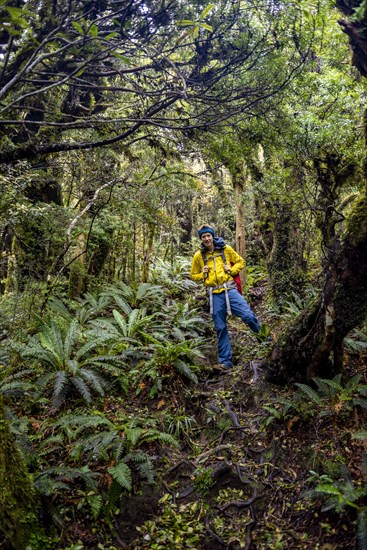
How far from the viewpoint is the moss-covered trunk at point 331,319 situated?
4.19 m

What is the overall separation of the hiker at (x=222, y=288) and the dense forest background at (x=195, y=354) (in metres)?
0.51

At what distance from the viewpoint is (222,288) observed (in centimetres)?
682

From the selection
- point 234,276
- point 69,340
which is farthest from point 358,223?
point 69,340

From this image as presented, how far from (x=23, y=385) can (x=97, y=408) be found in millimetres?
1105

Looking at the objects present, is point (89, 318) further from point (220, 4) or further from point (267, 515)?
point (220, 4)

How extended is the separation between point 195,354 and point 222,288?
4.30ft

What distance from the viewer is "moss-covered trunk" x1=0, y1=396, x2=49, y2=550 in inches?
106

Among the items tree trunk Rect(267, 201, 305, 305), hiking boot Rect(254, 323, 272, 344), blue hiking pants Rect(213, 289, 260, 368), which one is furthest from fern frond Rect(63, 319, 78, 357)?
tree trunk Rect(267, 201, 305, 305)

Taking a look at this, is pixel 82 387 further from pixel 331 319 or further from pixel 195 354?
pixel 331 319

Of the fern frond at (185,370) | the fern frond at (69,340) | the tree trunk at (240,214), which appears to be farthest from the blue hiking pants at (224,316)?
the tree trunk at (240,214)

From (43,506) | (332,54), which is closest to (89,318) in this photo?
(43,506)

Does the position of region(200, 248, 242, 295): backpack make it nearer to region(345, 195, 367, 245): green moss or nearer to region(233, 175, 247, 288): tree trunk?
region(345, 195, 367, 245): green moss

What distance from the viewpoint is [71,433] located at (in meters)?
4.55

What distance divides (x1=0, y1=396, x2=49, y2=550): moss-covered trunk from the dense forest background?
16 mm
